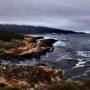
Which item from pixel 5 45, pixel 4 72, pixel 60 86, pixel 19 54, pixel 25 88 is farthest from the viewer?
pixel 5 45

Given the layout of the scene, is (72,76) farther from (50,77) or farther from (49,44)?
(49,44)

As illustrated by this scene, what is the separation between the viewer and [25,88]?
15.7 metres

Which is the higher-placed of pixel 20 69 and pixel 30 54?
pixel 20 69

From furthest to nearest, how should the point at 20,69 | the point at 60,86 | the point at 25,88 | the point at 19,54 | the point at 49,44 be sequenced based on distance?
the point at 49,44 → the point at 19,54 → the point at 20,69 → the point at 25,88 → the point at 60,86

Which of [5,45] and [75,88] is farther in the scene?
[5,45]

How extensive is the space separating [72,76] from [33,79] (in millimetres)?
13428

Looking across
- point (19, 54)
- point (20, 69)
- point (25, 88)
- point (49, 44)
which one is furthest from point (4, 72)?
point (49, 44)

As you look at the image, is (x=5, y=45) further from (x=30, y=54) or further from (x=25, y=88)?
(x=25, y=88)

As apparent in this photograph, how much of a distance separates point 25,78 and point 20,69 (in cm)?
316

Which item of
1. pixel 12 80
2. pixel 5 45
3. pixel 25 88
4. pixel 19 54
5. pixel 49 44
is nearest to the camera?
pixel 25 88

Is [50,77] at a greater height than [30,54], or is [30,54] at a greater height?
[50,77]

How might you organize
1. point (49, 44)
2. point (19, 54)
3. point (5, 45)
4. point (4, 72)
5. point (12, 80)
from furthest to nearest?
point (49, 44), point (5, 45), point (19, 54), point (4, 72), point (12, 80)

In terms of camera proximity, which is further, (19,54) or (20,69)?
(19,54)

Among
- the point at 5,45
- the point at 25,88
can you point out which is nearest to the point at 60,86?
the point at 25,88
